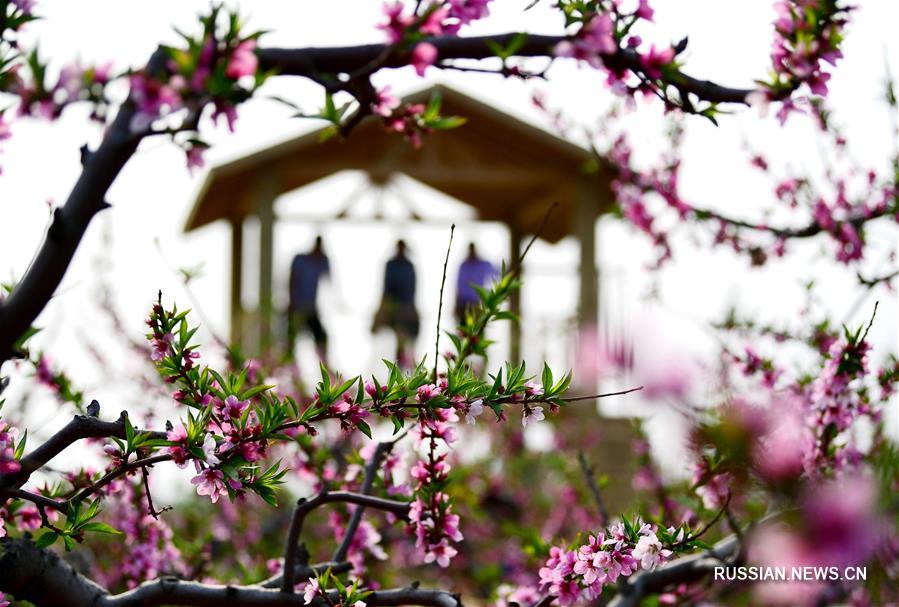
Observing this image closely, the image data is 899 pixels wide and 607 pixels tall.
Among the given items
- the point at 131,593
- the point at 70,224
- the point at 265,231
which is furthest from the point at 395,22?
the point at 265,231

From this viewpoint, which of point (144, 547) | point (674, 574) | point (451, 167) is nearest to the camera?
point (674, 574)

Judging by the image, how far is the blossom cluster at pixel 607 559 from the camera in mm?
2555

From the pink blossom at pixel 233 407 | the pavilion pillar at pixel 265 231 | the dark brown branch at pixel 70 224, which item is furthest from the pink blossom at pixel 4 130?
the pavilion pillar at pixel 265 231

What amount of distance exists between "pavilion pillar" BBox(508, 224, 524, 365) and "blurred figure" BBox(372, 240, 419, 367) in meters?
1.16

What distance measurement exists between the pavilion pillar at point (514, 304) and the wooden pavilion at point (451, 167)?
1.1 inches

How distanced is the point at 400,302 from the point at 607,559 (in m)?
9.47

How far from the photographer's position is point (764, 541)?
297 cm

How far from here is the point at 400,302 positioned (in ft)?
39.3

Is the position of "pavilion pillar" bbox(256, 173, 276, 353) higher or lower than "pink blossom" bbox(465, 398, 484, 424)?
higher

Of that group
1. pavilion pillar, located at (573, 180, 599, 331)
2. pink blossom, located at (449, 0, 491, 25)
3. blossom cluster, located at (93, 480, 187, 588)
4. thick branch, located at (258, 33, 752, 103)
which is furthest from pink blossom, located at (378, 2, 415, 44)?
pavilion pillar, located at (573, 180, 599, 331)

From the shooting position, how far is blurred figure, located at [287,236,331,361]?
11.7 m

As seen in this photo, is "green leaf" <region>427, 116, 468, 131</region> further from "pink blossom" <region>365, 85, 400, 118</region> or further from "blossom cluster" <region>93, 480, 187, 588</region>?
"blossom cluster" <region>93, 480, 187, 588</region>

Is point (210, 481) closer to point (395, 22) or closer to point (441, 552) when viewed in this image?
point (441, 552)

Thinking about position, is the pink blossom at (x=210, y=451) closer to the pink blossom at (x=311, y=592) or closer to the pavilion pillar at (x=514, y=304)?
the pink blossom at (x=311, y=592)
